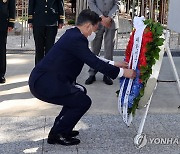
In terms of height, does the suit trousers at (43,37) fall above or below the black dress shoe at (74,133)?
above

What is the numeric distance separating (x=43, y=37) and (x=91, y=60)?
8.97ft

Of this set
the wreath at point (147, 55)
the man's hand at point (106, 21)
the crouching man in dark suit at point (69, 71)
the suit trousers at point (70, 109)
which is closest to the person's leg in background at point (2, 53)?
the man's hand at point (106, 21)

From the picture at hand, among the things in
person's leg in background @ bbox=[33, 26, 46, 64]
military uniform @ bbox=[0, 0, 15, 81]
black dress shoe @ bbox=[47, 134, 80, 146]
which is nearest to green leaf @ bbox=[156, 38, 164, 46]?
black dress shoe @ bbox=[47, 134, 80, 146]

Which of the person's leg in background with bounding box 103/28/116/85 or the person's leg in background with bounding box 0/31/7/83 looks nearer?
the person's leg in background with bounding box 0/31/7/83

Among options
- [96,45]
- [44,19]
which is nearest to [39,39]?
[44,19]

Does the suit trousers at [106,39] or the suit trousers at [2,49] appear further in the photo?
the suit trousers at [106,39]

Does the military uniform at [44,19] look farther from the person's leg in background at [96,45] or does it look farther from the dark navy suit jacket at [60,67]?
the dark navy suit jacket at [60,67]

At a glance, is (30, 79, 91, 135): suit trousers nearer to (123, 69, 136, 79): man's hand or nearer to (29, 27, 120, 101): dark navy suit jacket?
(29, 27, 120, 101): dark navy suit jacket

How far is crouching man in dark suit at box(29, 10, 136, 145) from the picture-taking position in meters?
4.46

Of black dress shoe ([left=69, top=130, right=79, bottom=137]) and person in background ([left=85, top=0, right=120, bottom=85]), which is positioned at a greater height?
person in background ([left=85, top=0, right=120, bottom=85])

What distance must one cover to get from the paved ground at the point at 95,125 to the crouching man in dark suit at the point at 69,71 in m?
0.34

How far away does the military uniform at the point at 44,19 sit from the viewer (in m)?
6.92

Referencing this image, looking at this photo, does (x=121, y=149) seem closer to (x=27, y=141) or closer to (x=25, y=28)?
(x=27, y=141)

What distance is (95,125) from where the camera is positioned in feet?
17.7
